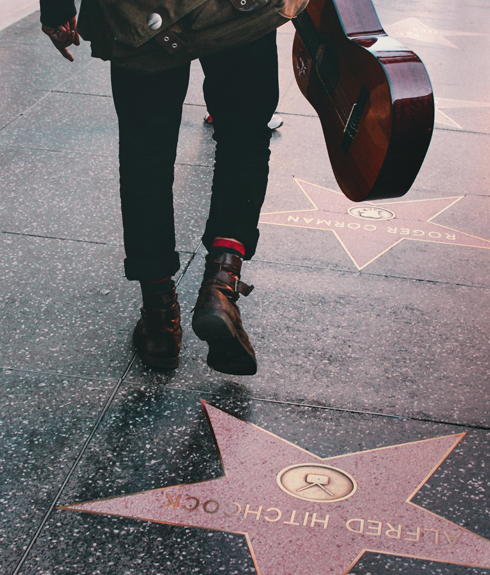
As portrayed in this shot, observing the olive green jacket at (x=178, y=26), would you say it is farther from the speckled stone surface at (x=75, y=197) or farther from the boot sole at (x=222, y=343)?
the speckled stone surface at (x=75, y=197)

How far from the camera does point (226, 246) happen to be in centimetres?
191

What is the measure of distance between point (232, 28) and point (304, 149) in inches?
95.3

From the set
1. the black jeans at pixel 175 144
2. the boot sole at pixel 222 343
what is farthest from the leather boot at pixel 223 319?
the black jeans at pixel 175 144

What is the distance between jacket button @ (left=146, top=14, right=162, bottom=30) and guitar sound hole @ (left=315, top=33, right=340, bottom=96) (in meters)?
0.65

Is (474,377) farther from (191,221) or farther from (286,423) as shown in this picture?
(191,221)

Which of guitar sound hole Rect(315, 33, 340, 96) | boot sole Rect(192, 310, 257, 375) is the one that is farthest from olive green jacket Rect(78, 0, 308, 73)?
boot sole Rect(192, 310, 257, 375)

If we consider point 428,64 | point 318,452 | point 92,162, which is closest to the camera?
point 318,452

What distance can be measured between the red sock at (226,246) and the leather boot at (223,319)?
0.01 meters

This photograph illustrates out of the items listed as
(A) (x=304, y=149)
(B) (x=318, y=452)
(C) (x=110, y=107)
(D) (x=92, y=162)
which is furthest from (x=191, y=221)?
(C) (x=110, y=107)

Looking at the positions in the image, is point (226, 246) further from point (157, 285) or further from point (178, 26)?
point (178, 26)

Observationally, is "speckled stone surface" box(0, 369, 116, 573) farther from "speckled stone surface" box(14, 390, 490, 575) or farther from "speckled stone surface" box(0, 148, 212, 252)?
"speckled stone surface" box(0, 148, 212, 252)

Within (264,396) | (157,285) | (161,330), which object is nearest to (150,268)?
(157,285)

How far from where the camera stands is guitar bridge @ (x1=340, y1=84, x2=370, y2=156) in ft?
5.72

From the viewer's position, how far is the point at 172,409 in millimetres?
1896
